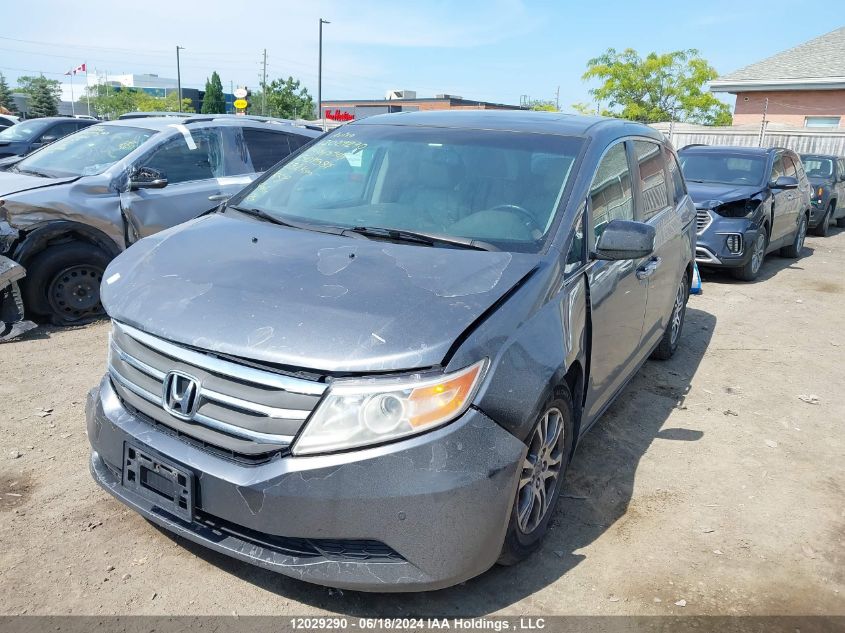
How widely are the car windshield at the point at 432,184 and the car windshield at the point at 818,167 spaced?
13948 mm

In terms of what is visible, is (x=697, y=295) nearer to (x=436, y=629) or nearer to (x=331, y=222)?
(x=331, y=222)

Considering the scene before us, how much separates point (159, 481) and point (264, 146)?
560 centimetres

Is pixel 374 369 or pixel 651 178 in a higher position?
pixel 651 178

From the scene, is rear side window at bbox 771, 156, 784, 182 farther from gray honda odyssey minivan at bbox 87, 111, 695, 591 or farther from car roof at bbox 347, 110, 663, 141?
gray honda odyssey minivan at bbox 87, 111, 695, 591

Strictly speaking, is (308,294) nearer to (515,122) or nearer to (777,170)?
(515,122)

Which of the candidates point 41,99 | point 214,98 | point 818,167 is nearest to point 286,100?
point 214,98

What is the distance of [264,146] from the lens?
7.52 meters

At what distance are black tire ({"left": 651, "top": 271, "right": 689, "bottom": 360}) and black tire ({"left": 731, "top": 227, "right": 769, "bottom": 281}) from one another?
12.4 feet

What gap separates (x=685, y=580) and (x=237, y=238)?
2.41 m

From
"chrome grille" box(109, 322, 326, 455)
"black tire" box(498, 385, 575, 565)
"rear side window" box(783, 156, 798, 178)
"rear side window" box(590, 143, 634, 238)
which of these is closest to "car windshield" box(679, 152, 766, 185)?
"rear side window" box(783, 156, 798, 178)

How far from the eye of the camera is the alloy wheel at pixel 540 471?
2.76 meters

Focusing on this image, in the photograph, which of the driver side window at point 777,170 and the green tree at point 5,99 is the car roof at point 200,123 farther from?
the green tree at point 5,99

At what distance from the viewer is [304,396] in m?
2.28

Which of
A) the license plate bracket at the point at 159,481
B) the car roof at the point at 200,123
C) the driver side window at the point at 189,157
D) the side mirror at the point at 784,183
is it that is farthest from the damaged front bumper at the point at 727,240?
the license plate bracket at the point at 159,481
